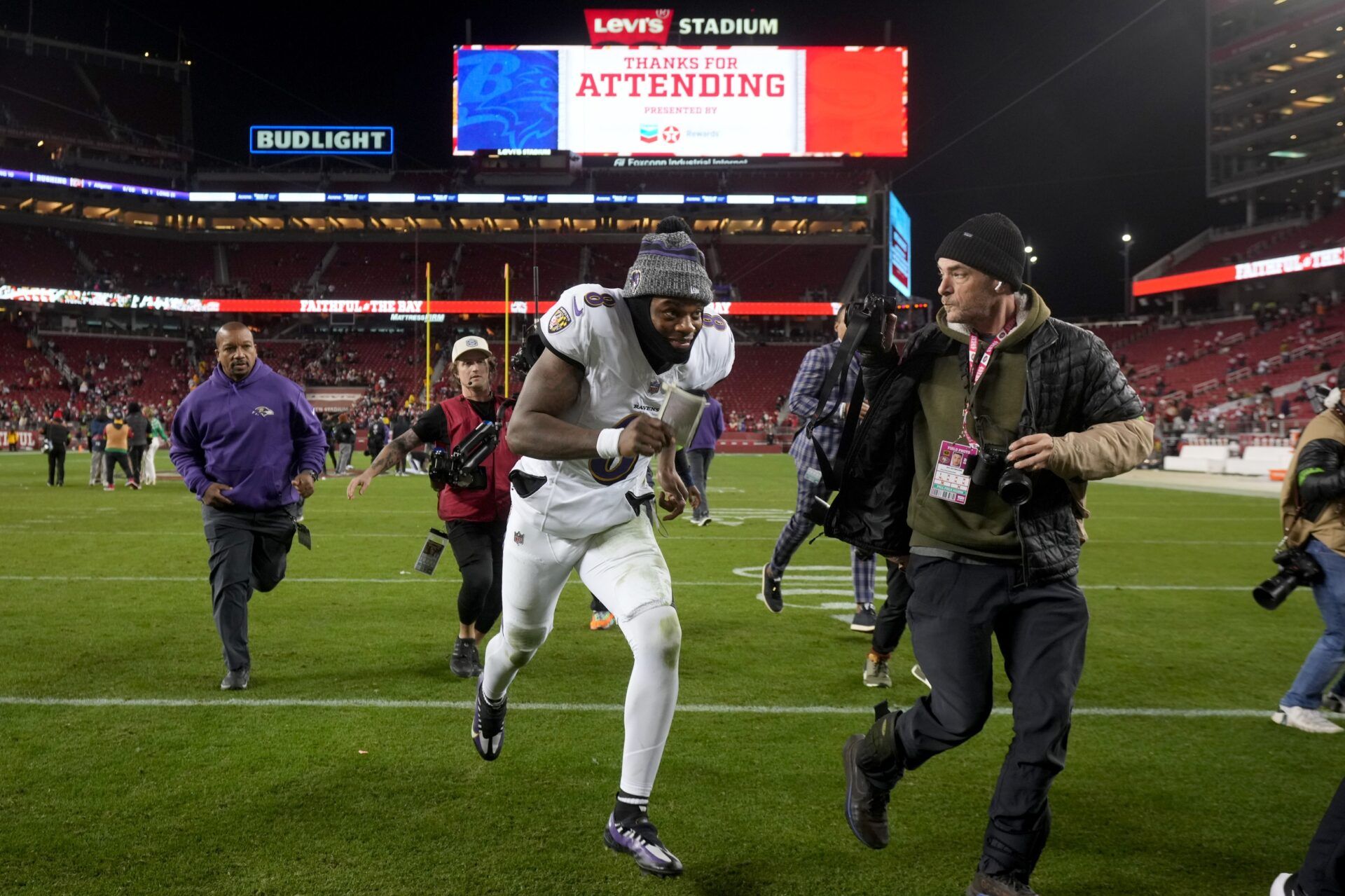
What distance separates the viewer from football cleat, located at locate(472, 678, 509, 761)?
405cm

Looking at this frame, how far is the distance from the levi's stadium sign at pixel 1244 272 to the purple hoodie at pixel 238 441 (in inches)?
1801

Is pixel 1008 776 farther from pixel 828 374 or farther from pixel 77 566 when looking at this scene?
pixel 77 566

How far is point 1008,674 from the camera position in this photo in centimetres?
302

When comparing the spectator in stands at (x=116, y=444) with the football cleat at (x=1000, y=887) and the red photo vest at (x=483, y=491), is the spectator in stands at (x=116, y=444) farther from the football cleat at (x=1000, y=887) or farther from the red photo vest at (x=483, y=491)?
the football cleat at (x=1000, y=887)

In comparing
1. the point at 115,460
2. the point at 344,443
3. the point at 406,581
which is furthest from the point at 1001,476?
the point at 344,443

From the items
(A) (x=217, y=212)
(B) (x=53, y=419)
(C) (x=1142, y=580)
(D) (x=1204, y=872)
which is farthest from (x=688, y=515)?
(A) (x=217, y=212)

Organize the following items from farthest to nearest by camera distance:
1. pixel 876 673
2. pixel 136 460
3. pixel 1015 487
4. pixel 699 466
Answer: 1. pixel 136 460
2. pixel 699 466
3. pixel 876 673
4. pixel 1015 487

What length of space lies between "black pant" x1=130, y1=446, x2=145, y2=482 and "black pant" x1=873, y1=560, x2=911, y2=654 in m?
18.3

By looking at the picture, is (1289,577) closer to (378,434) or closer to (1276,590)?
(1276,590)

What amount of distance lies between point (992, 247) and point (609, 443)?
131 centimetres

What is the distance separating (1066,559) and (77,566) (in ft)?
31.0

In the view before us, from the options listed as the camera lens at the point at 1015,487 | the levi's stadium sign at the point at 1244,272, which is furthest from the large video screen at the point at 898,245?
the camera lens at the point at 1015,487

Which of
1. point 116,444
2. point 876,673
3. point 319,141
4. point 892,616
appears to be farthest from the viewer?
point 319,141

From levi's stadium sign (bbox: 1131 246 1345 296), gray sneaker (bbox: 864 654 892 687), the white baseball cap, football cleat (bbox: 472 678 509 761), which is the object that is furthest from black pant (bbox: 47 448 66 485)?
levi's stadium sign (bbox: 1131 246 1345 296)
